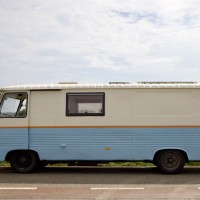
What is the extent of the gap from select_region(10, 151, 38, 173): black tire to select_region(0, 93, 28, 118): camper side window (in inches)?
45.6

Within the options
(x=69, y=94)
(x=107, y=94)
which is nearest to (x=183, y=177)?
(x=107, y=94)

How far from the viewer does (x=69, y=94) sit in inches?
459

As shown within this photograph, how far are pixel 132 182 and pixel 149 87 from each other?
2977 millimetres

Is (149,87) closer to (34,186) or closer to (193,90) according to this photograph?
(193,90)

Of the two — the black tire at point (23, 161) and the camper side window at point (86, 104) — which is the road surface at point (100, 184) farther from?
the camper side window at point (86, 104)

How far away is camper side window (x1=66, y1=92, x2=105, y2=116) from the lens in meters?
11.5

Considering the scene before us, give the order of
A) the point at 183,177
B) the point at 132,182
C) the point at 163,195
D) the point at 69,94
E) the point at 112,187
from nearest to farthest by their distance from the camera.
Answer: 1. the point at 163,195
2. the point at 112,187
3. the point at 132,182
4. the point at 183,177
5. the point at 69,94

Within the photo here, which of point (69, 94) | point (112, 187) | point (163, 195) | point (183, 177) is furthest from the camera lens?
point (69, 94)

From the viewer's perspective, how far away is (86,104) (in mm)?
11594

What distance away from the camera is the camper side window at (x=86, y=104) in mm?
11547

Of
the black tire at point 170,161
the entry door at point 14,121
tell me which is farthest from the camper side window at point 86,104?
the black tire at point 170,161

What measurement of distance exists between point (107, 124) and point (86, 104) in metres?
0.86

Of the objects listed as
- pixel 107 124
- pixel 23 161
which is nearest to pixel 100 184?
pixel 107 124

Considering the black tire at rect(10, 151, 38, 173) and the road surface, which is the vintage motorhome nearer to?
the black tire at rect(10, 151, 38, 173)
